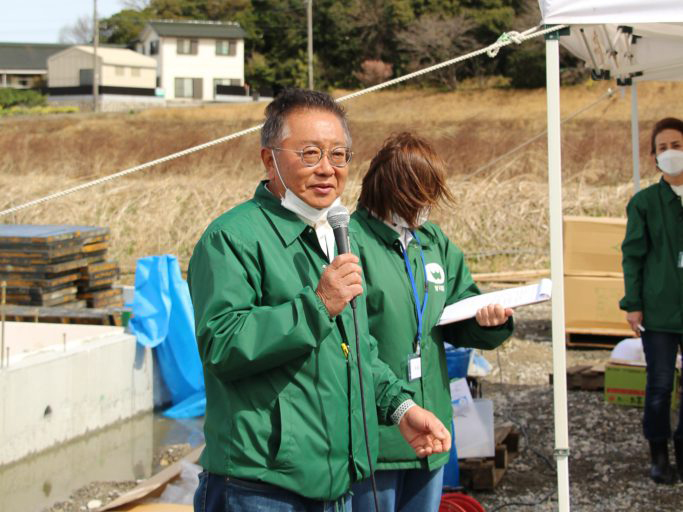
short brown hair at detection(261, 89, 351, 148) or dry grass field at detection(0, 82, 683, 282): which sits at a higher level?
dry grass field at detection(0, 82, 683, 282)

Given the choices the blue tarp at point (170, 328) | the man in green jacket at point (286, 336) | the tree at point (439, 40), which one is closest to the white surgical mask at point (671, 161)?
the man in green jacket at point (286, 336)

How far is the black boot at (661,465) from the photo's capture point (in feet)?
18.3

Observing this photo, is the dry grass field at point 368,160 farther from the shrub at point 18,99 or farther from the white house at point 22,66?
the white house at point 22,66

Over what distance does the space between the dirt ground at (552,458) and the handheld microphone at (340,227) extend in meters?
3.21

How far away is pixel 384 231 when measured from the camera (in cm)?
350

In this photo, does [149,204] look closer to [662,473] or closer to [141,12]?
[662,473]

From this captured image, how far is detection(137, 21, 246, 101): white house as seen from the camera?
61938mm

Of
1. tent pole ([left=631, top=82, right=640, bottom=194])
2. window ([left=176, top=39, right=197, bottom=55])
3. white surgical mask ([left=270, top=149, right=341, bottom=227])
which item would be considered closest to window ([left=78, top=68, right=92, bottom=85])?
window ([left=176, top=39, right=197, bottom=55])

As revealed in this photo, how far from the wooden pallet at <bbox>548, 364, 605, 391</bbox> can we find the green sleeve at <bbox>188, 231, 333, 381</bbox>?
5.83 meters

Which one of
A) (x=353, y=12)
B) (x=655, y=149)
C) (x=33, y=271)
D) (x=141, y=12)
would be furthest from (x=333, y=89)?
(x=655, y=149)

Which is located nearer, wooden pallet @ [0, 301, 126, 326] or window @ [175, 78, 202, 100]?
wooden pallet @ [0, 301, 126, 326]

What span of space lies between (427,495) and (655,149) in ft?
9.62

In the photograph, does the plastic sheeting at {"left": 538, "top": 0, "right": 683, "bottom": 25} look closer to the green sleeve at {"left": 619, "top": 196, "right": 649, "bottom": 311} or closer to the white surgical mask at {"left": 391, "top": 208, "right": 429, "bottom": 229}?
the white surgical mask at {"left": 391, "top": 208, "right": 429, "bottom": 229}

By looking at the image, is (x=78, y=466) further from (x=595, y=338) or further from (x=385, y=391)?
(x=385, y=391)
